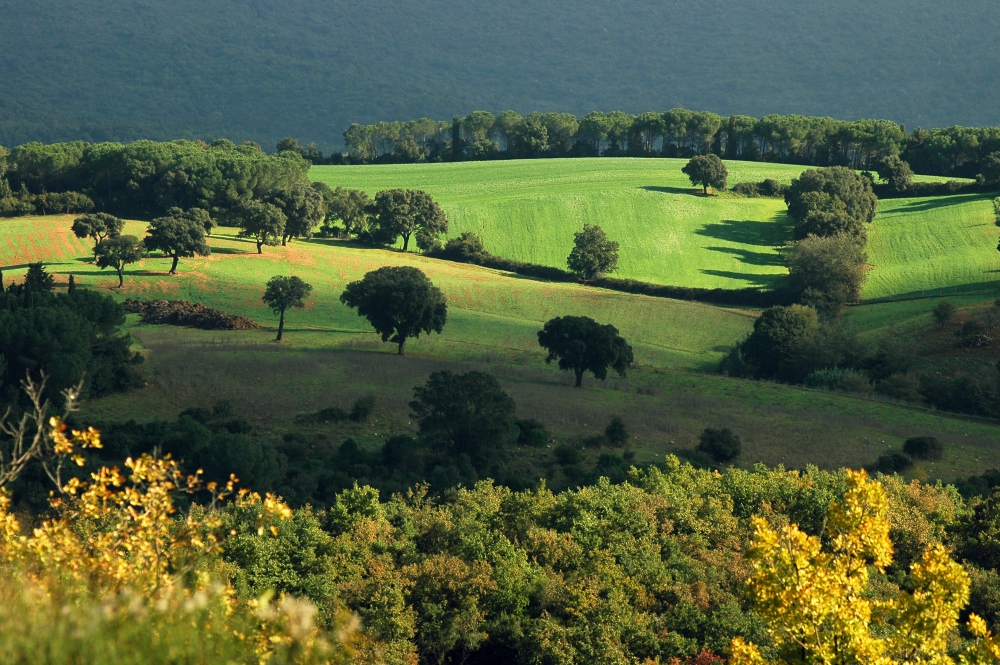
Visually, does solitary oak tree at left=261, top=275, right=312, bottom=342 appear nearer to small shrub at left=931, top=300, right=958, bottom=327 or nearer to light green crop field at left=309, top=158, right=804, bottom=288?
small shrub at left=931, top=300, right=958, bottom=327

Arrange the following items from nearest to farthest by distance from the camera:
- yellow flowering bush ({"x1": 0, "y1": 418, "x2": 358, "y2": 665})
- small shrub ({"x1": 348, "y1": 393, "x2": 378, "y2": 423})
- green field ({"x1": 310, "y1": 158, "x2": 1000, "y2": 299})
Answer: yellow flowering bush ({"x1": 0, "y1": 418, "x2": 358, "y2": 665}) → small shrub ({"x1": 348, "y1": 393, "x2": 378, "y2": 423}) → green field ({"x1": 310, "y1": 158, "x2": 1000, "y2": 299})

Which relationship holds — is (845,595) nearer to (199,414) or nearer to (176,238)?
(199,414)

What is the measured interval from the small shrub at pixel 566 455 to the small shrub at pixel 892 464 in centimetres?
1553

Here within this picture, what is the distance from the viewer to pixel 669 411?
6241cm

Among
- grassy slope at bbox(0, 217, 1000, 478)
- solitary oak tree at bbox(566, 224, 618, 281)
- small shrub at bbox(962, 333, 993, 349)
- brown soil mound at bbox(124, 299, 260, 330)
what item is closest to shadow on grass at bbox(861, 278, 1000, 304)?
grassy slope at bbox(0, 217, 1000, 478)

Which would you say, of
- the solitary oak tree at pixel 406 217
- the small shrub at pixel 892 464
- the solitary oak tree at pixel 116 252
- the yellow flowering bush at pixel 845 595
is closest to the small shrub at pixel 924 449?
the small shrub at pixel 892 464

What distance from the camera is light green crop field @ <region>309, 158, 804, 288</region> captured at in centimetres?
13612

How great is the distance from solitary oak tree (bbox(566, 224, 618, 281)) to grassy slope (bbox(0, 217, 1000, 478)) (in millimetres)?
12790

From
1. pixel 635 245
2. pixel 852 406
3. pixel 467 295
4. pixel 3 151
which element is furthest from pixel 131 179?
pixel 852 406

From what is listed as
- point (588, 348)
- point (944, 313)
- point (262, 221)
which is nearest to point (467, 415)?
point (588, 348)

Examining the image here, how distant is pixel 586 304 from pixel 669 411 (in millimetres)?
46997

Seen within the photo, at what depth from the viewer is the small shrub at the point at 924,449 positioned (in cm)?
5409

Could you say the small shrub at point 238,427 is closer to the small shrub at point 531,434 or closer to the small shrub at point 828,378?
the small shrub at point 531,434

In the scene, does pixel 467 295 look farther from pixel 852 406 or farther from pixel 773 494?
pixel 773 494
